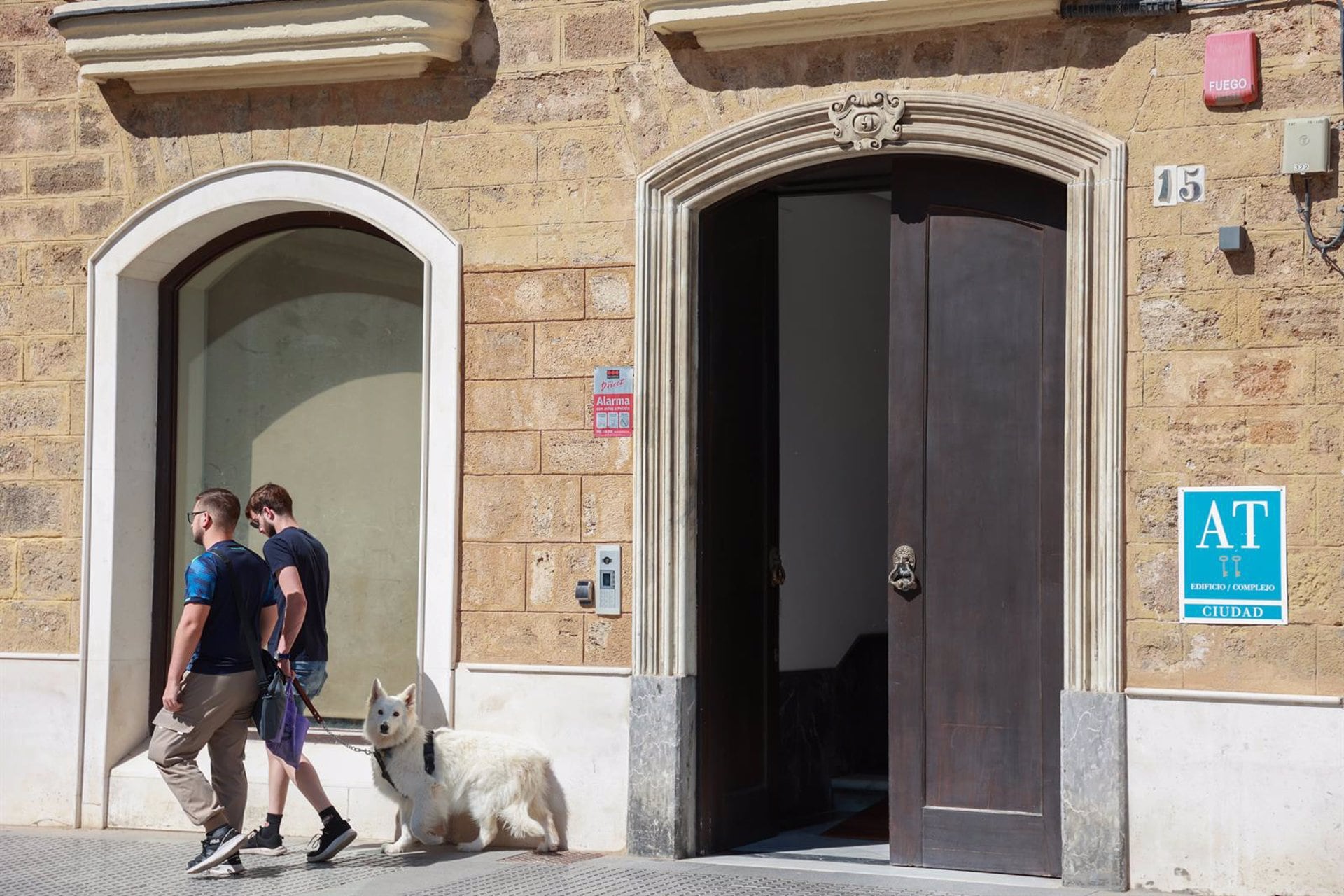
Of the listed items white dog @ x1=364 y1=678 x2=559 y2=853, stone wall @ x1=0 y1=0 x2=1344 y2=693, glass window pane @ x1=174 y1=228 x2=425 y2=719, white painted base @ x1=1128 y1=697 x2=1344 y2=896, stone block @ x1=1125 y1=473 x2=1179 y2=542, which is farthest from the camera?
glass window pane @ x1=174 y1=228 x2=425 y2=719

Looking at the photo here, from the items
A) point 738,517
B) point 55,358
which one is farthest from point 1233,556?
point 55,358

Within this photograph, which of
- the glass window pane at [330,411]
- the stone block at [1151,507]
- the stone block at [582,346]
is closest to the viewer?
the stone block at [1151,507]

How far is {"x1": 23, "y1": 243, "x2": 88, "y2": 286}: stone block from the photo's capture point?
8656 mm

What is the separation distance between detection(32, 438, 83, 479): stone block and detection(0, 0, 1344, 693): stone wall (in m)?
0.02

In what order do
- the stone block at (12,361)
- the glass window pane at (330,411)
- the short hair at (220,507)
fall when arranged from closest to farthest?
the short hair at (220,507) < the glass window pane at (330,411) < the stone block at (12,361)

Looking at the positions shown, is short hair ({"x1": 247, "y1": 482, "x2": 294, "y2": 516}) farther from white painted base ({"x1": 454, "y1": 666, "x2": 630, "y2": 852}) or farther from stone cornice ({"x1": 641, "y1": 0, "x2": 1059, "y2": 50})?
stone cornice ({"x1": 641, "y1": 0, "x2": 1059, "y2": 50})

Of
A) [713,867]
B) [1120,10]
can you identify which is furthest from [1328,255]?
[713,867]

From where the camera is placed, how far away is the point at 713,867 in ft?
24.4

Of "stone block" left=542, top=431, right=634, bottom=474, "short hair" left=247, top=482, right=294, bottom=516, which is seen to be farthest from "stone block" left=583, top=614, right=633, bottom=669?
"short hair" left=247, top=482, right=294, bottom=516

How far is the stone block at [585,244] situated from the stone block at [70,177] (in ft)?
7.93

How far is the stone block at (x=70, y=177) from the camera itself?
8656 mm

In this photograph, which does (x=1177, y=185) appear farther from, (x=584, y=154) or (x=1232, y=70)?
(x=584, y=154)

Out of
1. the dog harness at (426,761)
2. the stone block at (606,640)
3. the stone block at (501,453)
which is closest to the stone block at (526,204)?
the stone block at (501,453)

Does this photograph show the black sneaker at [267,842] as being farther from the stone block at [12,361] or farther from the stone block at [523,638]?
the stone block at [12,361]
